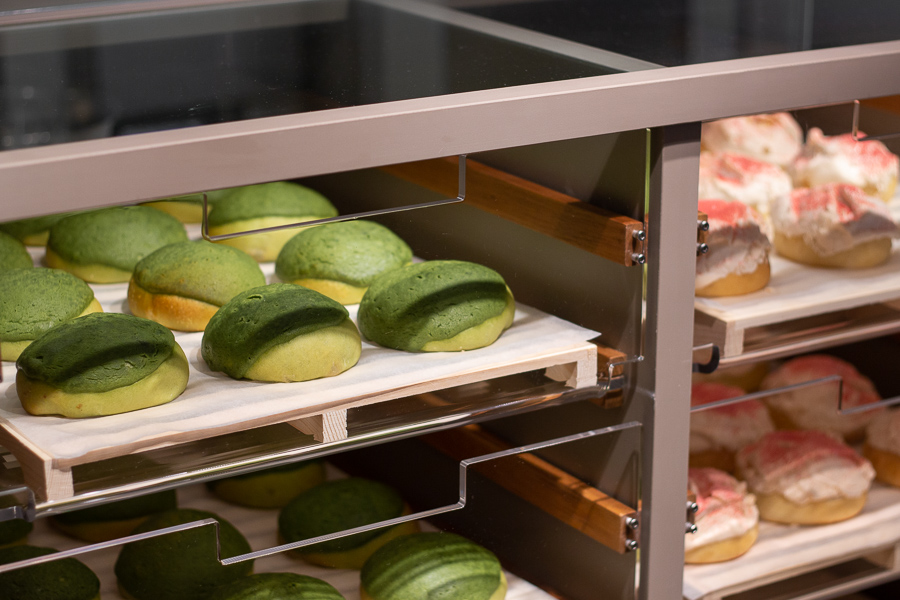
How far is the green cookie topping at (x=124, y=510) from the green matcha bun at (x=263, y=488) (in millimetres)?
70

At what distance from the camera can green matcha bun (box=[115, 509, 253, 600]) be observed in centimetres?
109

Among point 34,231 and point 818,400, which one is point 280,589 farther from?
point 818,400

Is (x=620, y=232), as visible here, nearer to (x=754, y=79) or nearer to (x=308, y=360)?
(x=754, y=79)

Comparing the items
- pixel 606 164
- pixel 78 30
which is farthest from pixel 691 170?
pixel 78 30

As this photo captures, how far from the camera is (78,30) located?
46.9 inches

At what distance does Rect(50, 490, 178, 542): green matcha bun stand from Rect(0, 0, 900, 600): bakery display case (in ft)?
0.08

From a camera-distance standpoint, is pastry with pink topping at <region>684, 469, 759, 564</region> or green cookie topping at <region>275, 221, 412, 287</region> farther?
pastry with pink topping at <region>684, 469, 759, 564</region>

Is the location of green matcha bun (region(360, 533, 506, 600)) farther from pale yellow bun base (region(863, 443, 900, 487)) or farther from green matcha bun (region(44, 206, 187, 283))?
pale yellow bun base (region(863, 443, 900, 487))

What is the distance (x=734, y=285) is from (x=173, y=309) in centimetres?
67

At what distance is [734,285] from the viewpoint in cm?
126

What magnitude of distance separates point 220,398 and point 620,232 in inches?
16.1

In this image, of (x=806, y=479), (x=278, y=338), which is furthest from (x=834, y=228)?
(x=278, y=338)

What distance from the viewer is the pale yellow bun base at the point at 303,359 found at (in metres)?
0.95

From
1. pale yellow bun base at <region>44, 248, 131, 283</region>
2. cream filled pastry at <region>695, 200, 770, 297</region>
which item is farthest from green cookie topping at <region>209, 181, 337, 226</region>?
cream filled pastry at <region>695, 200, 770, 297</region>
